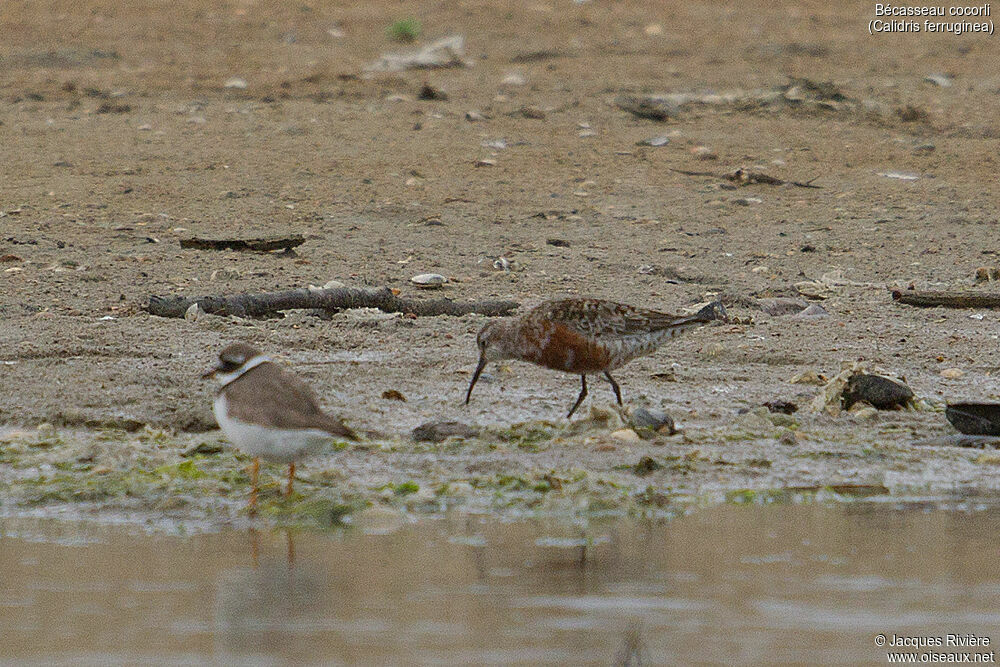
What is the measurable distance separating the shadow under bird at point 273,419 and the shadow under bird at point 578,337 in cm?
192

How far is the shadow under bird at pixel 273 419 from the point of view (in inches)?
227

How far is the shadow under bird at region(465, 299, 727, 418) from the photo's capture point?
7.65 metres


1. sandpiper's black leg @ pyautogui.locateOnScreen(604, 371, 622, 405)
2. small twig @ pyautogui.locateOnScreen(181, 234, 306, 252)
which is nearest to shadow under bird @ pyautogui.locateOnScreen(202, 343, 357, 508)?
sandpiper's black leg @ pyautogui.locateOnScreen(604, 371, 622, 405)

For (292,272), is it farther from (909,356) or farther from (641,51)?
(641,51)

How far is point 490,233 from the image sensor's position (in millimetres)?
11562

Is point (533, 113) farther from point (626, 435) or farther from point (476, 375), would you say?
point (626, 435)

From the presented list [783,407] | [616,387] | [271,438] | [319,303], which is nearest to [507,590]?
[271,438]

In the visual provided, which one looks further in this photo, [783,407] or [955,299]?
[955,299]

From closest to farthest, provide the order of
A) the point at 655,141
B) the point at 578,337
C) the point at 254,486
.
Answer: the point at 254,486
the point at 578,337
the point at 655,141

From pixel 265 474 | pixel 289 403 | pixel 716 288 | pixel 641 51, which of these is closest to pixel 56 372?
pixel 265 474

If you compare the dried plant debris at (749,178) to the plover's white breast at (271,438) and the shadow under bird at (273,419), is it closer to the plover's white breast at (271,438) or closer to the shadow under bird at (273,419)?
the shadow under bird at (273,419)

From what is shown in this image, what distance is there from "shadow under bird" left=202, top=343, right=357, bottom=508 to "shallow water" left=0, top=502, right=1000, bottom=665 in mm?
376

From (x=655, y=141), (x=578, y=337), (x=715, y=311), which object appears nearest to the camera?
(x=578, y=337)

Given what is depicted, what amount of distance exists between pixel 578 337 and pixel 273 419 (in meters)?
Answer: 2.27
